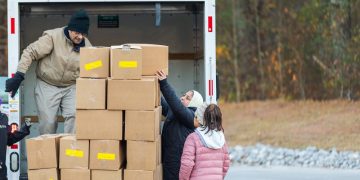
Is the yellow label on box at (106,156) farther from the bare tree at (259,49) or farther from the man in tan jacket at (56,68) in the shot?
the bare tree at (259,49)

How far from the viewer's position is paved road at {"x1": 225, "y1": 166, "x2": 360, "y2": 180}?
14125mm

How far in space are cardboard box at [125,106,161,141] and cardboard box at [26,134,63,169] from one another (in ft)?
2.05

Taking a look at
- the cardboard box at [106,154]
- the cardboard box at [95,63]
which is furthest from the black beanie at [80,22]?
the cardboard box at [106,154]

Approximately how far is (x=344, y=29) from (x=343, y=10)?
0.51 metres

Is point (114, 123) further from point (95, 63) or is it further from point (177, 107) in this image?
point (177, 107)

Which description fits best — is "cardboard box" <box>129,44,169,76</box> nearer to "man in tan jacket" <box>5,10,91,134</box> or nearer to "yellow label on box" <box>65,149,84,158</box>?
"yellow label on box" <box>65,149,84,158</box>

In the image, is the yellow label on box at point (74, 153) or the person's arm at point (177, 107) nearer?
the yellow label on box at point (74, 153)

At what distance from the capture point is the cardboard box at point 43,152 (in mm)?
7195

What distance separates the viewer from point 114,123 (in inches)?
276

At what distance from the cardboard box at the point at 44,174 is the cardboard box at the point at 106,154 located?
32 centimetres

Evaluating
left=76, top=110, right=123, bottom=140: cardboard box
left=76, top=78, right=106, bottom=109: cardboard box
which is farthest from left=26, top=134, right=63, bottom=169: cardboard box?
left=76, top=78, right=106, bottom=109: cardboard box

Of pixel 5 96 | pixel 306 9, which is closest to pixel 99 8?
pixel 5 96

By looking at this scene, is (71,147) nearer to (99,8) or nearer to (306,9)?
(99,8)

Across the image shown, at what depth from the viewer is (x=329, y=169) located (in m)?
15.4
